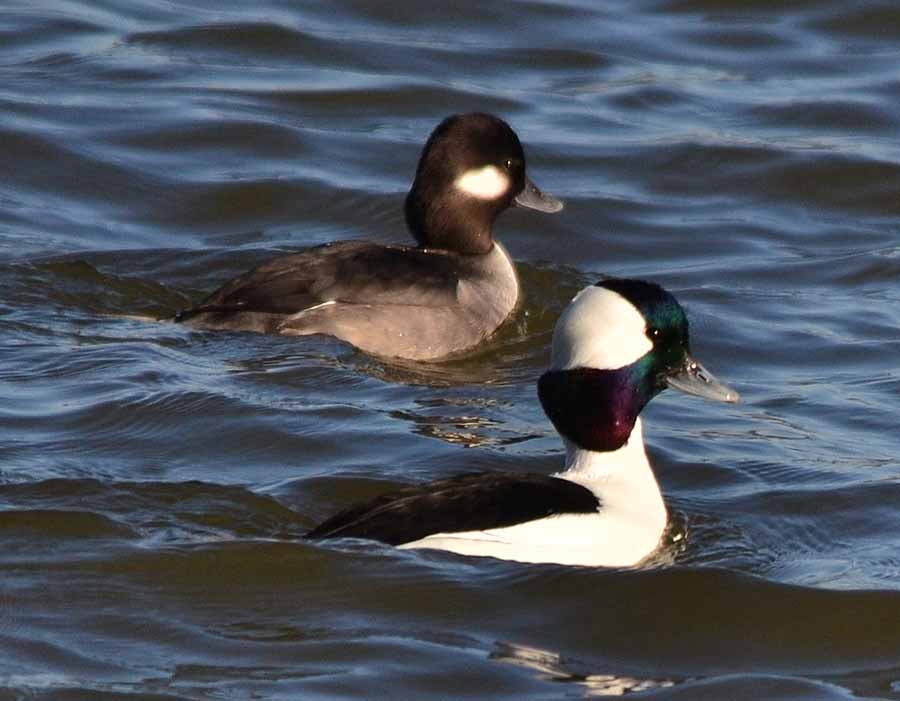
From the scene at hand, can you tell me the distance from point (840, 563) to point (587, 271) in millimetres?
5084

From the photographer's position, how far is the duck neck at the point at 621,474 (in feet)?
27.4

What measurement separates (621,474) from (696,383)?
533 millimetres

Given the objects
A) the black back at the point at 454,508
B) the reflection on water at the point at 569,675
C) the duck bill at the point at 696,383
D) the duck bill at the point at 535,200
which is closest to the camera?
the reflection on water at the point at 569,675

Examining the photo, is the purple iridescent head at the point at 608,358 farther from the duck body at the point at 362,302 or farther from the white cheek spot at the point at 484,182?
the white cheek spot at the point at 484,182

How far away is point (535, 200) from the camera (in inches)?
510

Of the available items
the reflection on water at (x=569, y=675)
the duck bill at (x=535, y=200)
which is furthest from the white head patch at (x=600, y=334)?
the duck bill at (x=535, y=200)

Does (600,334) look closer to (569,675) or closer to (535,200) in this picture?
(569,675)

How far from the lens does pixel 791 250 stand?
13.9 metres

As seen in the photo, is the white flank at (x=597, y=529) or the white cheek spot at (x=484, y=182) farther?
the white cheek spot at (x=484, y=182)

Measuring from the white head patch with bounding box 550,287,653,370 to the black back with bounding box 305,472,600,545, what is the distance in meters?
0.54

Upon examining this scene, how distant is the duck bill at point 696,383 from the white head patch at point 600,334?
28cm

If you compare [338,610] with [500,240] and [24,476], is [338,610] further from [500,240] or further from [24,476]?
[500,240]

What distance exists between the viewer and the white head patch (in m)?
8.28

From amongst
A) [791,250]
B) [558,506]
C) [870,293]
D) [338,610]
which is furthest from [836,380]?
[338,610]
